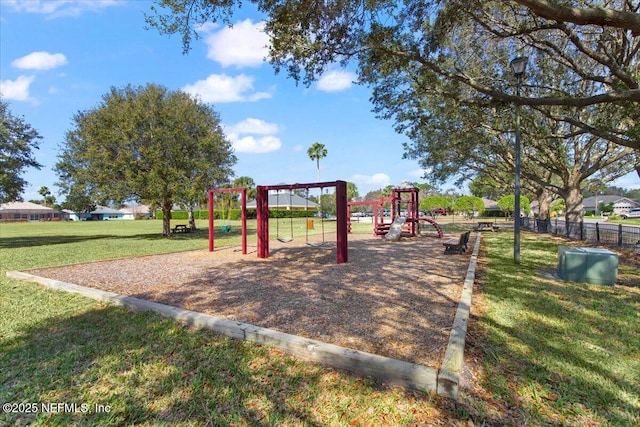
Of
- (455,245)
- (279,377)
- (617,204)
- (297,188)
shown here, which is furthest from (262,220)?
(617,204)

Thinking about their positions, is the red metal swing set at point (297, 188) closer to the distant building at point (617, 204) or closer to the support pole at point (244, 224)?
the support pole at point (244, 224)

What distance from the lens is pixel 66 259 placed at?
10.9 meters

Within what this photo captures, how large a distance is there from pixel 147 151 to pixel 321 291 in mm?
14784

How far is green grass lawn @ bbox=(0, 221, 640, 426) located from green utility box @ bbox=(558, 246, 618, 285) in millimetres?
1803

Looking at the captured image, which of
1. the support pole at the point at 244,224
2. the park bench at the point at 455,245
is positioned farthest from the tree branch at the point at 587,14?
the support pole at the point at 244,224

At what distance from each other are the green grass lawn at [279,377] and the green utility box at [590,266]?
71.0 inches

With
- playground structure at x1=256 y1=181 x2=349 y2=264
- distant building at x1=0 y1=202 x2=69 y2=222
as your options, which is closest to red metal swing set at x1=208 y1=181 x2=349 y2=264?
playground structure at x1=256 y1=181 x2=349 y2=264

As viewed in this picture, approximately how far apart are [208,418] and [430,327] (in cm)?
279

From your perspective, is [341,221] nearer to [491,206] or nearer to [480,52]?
[480,52]

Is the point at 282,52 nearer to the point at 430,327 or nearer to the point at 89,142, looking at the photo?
the point at 430,327

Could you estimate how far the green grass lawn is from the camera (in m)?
2.55

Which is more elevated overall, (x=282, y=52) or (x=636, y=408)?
(x=282, y=52)

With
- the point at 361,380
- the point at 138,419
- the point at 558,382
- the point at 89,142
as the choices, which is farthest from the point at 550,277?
the point at 89,142

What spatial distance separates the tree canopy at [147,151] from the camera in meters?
17.0
